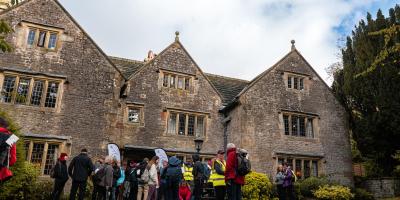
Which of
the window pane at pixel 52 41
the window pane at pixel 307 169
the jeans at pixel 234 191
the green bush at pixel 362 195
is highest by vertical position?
the window pane at pixel 52 41

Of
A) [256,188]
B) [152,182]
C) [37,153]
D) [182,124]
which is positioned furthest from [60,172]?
[182,124]

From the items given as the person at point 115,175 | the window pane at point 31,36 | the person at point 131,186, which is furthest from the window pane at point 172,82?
the person at point 115,175

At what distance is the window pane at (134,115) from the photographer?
59.9ft

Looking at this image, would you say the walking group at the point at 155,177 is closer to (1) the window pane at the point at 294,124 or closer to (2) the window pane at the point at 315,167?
(1) the window pane at the point at 294,124

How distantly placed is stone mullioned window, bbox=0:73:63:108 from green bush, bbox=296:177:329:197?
12.4 metres

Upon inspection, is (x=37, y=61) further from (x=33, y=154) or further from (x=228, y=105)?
(x=228, y=105)

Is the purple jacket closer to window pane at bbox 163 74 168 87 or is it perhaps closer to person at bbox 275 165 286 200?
person at bbox 275 165 286 200

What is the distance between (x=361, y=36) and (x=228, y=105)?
365 inches

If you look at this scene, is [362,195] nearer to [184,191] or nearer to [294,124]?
[294,124]

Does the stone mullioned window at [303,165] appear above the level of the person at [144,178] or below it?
above

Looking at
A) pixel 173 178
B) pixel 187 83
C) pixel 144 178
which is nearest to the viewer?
pixel 173 178

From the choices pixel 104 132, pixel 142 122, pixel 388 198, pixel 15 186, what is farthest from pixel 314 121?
pixel 15 186

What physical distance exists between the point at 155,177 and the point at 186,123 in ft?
27.2

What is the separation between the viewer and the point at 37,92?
646 inches
